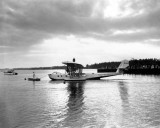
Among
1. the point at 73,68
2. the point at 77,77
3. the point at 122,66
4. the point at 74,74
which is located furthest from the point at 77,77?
the point at 122,66

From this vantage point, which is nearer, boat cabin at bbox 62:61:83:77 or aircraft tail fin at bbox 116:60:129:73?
boat cabin at bbox 62:61:83:77

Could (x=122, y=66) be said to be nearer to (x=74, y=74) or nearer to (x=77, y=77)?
(x=77, y=77)

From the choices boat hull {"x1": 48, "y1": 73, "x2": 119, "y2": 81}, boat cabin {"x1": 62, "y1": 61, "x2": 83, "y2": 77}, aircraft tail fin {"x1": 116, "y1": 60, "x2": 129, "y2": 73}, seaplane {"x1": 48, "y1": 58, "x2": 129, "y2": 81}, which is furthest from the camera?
aircraft tail fin {"x1": 116, "y1": 60, "x2": 129, "y2": 73}

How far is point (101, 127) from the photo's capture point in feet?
36.9

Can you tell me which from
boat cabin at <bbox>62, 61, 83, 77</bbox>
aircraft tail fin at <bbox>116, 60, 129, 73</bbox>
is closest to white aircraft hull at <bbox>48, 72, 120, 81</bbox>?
boat cabin at <bbox>62, 61, 83, 77</bbox>

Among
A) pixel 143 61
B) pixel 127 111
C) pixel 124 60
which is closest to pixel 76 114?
pixel 127 111

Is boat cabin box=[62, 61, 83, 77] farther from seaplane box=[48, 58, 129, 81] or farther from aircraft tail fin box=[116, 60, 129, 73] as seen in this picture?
aircraft tail fin box=[116, 60, 129, 73]

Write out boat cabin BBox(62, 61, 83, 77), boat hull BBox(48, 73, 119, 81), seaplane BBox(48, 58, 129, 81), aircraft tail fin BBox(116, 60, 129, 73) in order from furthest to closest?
aircraft tail fin BBox(116, 60, 129, 73)
boat hull BBox(48, 73, 119, 81)
seaplane BBox(48, 58, 129, 81)
boat cabin BBox(62, 61, 83, 77)

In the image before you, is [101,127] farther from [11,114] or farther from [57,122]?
[11,114]

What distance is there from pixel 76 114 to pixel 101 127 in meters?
3.56

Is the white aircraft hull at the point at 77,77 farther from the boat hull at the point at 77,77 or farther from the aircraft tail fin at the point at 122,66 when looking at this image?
the aircraft tail fin at the point at 122,66

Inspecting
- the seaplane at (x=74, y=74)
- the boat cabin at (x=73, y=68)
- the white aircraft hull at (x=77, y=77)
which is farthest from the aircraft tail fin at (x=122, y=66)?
the boat cabin at (x=73, y=68)

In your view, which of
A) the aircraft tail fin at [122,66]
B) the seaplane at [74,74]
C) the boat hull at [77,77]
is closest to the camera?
the seaplane at [74,74]

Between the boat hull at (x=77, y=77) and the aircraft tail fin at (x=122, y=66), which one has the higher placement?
the aircraft tail fin at (x=122, y=66)
